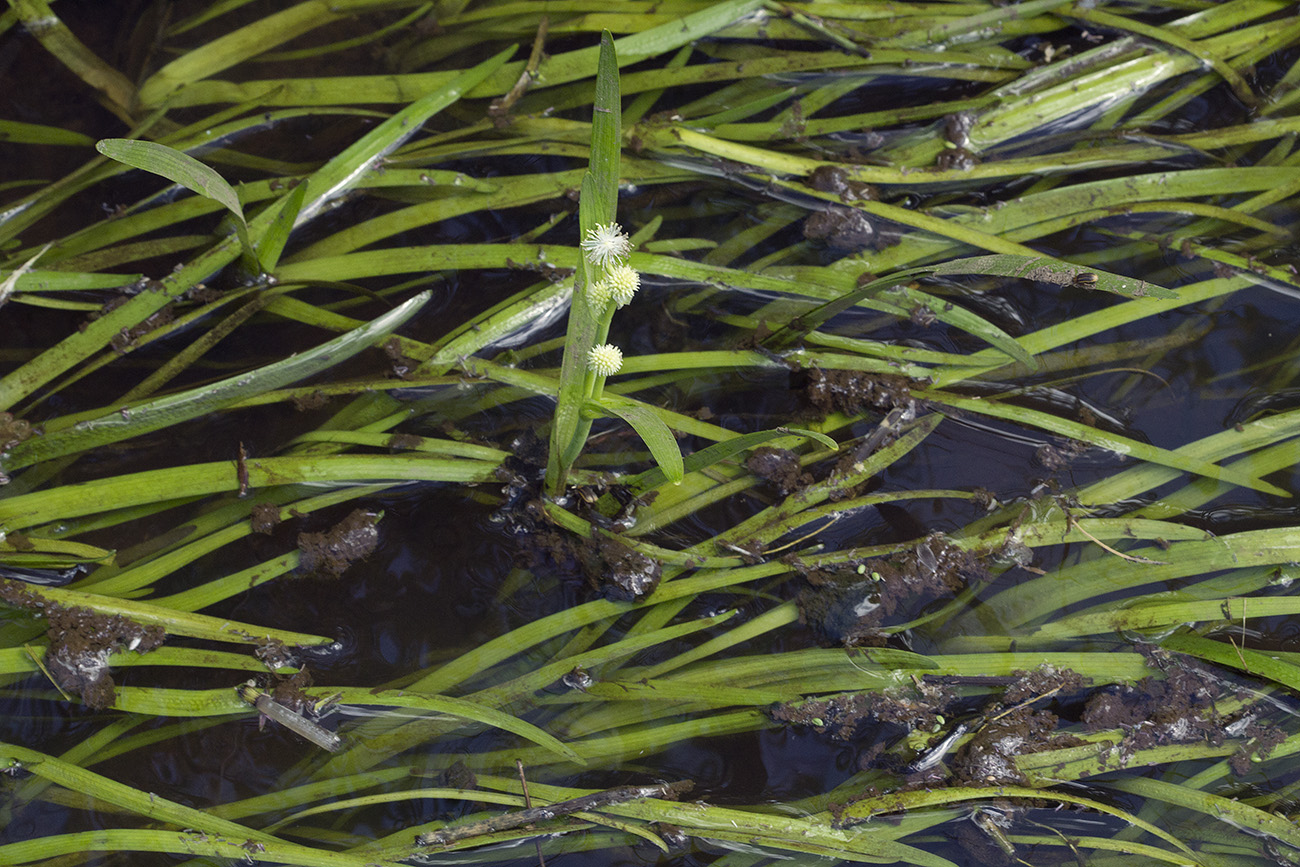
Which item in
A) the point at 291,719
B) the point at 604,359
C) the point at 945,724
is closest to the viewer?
the point at 604,359

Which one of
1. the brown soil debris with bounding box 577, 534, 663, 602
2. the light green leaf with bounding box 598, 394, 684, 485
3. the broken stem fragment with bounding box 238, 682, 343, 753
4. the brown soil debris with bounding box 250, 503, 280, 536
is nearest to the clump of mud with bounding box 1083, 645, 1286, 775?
the brown soil debris with bounding box 577, 534, 663, 602

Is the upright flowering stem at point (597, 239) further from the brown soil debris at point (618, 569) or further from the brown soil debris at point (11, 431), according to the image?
the brown soil debris at point (11, 431)

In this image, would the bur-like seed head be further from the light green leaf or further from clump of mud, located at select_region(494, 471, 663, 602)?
clump of mud, located at select_region(494, 471, 663, 602)

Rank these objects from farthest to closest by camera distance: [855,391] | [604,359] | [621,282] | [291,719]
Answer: [855,391], [291,719], [604,359], [621,282]

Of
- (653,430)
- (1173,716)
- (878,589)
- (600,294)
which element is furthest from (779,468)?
(1173,716)

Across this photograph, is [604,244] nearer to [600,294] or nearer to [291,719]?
[600,294]

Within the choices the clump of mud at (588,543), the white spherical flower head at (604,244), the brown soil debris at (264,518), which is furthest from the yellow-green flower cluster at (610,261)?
the brown soil debris at (264,518)

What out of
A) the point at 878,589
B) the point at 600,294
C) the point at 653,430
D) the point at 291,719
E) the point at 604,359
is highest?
the point at 600,294

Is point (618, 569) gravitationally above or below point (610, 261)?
below
